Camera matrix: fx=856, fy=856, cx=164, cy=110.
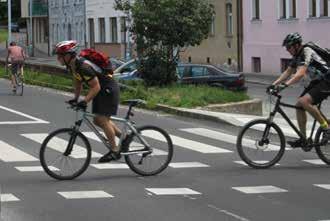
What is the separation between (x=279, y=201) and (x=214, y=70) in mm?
18248

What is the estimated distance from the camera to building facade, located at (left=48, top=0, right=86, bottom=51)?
227 ft

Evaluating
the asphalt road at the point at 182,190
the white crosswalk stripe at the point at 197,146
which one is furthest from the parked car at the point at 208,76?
the asphalt road at the point at 182,190

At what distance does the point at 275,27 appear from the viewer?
4056 centimetres

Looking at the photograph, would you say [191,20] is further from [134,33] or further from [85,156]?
[85,156]

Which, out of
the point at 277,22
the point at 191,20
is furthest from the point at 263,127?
the point at 277,22

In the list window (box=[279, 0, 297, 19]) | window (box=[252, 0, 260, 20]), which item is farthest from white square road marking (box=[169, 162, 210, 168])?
window (box=[252, 0, 260, 20])

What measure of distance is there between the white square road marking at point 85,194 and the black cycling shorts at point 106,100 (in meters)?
1.29

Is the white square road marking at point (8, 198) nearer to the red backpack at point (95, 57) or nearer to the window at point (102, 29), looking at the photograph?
the red backpack at point (95, 57)

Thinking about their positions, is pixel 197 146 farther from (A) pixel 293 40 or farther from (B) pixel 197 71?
(B) pixel 197 71

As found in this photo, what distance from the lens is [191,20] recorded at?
882 inches

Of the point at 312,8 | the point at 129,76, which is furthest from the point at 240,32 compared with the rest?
the point at 129,76

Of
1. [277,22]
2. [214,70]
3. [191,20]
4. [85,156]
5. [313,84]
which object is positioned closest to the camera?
[85,156]

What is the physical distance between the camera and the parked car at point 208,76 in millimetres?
26156

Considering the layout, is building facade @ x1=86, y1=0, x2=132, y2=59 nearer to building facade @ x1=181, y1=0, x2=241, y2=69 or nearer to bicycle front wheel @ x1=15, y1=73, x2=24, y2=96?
building facade @ x1=181, y1=0, x2=241, y2=69
